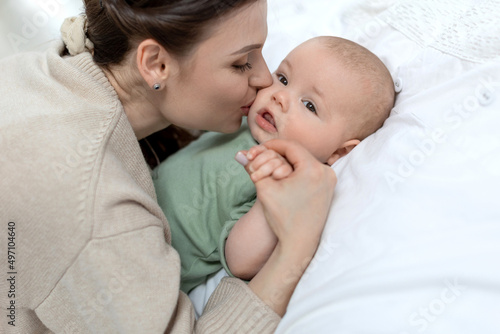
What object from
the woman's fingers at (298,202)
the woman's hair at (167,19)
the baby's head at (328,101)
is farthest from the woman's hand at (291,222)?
the woman's hair at (167,19)

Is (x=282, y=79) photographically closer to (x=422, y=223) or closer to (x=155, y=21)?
(x=155, y=21)

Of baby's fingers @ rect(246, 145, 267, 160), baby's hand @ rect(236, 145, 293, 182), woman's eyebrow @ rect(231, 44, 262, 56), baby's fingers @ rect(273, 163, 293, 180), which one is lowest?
baby's fingers @ rect(273, 163, 293, 180)

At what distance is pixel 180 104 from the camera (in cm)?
121

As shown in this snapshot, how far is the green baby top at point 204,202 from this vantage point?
1.29 meters

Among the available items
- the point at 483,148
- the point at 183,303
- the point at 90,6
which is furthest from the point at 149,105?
the point at 483,148

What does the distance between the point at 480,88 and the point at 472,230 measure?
14.6 inches

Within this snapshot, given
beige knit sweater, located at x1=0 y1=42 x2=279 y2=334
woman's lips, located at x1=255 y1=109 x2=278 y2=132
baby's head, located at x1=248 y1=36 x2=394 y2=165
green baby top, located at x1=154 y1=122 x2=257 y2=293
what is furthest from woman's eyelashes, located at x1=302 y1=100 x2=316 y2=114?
beige knit sweater, located at x1=0 y1=42 x2=279 y2=334

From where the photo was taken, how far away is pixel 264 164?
103 centimetres

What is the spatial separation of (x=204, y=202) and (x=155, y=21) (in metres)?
0.54

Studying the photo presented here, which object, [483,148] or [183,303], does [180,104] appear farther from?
[483,148]

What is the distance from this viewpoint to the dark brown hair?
100 centimetres

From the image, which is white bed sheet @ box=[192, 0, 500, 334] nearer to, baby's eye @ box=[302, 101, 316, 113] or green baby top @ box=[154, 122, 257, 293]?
baby's eye @ box=[302, 101, 316, 113]

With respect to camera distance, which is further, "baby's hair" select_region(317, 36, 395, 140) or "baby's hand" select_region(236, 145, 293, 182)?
"baby's hair" select_region(317, 36, 395, 140)

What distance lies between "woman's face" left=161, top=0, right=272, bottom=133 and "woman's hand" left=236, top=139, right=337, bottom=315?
0.79 feet
